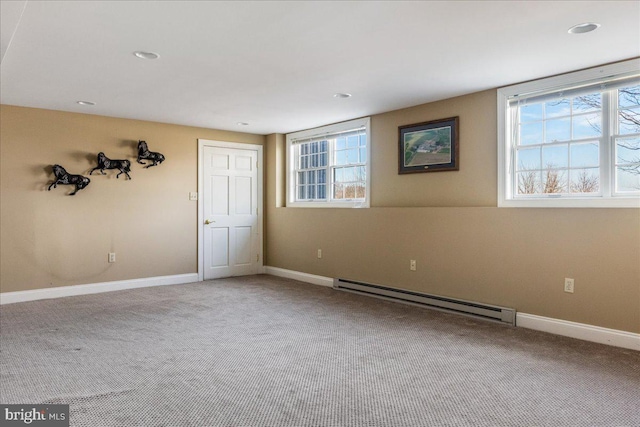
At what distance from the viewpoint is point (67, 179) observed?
5254 mm

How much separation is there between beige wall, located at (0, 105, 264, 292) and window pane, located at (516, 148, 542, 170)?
14.6 feet

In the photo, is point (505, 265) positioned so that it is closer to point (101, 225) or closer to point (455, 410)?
point (455, 410)

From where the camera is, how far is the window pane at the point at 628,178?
3.43 m

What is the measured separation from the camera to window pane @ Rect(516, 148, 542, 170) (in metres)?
4.04

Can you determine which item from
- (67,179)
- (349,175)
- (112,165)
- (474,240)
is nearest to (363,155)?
(349,175)

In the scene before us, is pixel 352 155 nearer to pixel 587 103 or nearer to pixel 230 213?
pixel 230 213

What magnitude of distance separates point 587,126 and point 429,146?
1.58 m

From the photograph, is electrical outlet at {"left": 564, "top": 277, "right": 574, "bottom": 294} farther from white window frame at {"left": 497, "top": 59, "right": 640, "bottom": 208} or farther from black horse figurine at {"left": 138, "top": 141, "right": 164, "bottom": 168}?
black horse figurine at {"left": 138, "top": 141, "right": 164, "bottom": 168}

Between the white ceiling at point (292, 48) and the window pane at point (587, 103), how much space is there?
282mm

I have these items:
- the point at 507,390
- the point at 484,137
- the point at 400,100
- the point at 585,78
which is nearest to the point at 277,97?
the point at 400,100

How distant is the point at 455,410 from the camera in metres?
2.29

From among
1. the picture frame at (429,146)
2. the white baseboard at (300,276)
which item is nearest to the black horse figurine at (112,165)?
the white baseboard at (300,276)

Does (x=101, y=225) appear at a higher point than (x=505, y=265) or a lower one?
higher

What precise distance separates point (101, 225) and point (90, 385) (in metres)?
3.48
